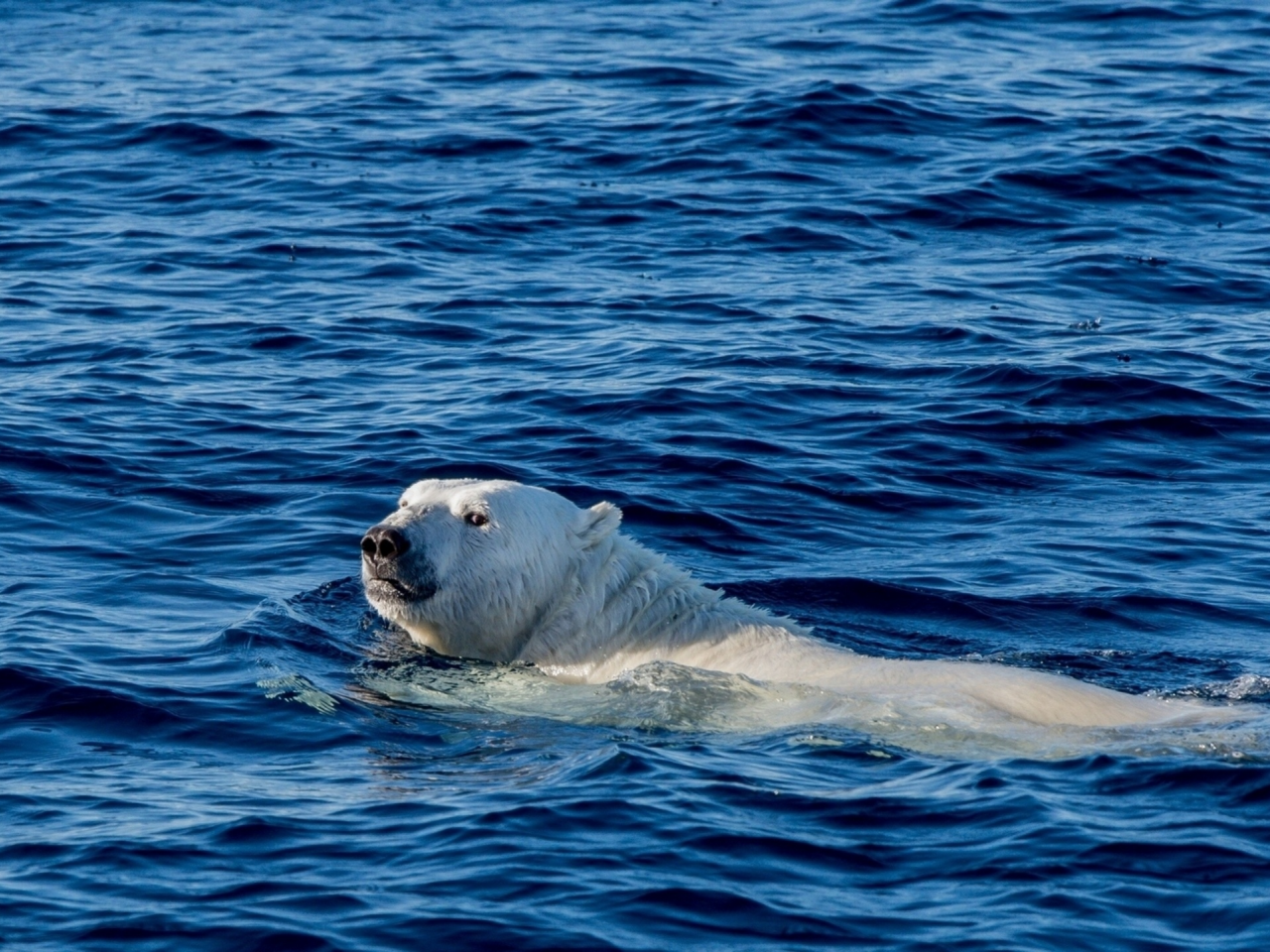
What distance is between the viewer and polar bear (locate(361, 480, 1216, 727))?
9.84m

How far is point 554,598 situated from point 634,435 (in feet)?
12.7

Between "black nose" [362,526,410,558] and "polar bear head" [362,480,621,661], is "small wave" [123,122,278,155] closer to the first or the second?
"polar bear head" [362,480,621,661]

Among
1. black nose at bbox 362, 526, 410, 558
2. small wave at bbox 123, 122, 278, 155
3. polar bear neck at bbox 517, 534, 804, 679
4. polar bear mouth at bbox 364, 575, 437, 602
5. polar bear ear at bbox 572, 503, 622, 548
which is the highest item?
small wave at bbox 123, 122, 278, 155

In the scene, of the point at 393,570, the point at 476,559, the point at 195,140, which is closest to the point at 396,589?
the point at 393,570

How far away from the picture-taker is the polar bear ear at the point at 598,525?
10469 mm

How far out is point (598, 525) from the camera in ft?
34.6

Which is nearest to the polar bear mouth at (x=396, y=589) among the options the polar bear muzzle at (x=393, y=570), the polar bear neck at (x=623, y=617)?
the polar bear muzzle at (x=393, y=570)

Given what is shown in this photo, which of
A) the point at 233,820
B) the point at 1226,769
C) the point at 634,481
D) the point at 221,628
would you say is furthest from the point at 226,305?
the point at 1226,769

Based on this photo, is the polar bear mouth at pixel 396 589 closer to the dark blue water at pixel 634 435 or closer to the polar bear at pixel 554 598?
the polar bear at pixel 554 598

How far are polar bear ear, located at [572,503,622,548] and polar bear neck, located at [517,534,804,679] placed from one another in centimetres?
7

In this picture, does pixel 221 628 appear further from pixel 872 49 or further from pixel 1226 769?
pixel 872 49

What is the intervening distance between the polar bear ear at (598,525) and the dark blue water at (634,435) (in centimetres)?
95

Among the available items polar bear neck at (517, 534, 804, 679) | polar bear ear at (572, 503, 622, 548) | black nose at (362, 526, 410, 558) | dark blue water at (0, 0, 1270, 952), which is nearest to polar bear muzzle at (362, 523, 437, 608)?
black nose at (362, 526, 410, 558)

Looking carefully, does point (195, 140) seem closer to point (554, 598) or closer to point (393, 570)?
point (554, 598)
